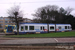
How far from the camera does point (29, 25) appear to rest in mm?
25422

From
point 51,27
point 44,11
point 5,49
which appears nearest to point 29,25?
point 51,27

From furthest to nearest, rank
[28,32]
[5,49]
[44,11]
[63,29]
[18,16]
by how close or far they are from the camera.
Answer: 1. [44,11]
2. [63,29]
3. [28,32]
4. [18,16]
5. [5,49]

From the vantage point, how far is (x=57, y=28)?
1169 inches

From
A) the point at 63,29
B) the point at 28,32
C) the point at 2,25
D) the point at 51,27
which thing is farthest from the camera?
the point at 2,25

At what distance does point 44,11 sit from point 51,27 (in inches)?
701

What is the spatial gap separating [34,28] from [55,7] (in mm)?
26292

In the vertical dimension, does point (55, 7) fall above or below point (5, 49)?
above

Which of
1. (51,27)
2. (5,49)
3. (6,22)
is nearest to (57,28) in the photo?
(51,27)

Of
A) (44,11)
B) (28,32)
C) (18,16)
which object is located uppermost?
(44,11)

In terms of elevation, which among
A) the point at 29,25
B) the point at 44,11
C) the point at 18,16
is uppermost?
the point at 44,11

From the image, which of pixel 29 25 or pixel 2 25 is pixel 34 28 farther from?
pixel 2 25

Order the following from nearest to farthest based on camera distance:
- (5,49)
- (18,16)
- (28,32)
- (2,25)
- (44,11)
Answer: (5,49)
(18,16)
(28,32)
(44,11)
(2,25)

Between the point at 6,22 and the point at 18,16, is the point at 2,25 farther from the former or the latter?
the point at 18,16

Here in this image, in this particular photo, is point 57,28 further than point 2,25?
No
